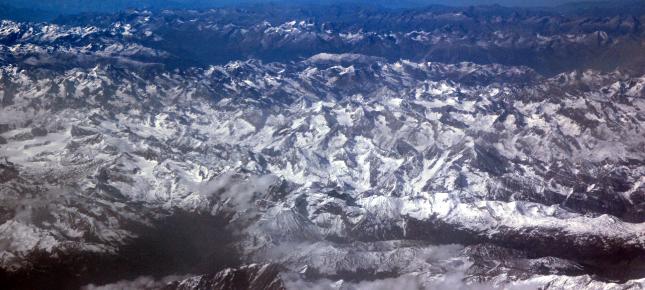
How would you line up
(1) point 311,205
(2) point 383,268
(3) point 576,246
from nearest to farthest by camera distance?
(2) point 383,268 → (3) point 576,246 → (1) point 311,205

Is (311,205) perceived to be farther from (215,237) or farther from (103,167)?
(103,167)

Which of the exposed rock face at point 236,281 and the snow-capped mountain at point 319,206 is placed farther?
the snow-capped mountain at point 319,206

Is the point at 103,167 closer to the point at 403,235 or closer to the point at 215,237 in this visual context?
the point at 215,237

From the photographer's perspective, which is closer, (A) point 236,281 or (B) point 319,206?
(A) point 236,281

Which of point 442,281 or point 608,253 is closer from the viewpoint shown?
point 442,281

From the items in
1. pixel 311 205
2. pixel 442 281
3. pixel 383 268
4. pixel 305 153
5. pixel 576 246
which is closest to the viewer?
pixel 442 281

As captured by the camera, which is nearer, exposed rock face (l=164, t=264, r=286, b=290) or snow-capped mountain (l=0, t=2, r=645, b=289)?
exposed rock face (l=164, t=264, r=286, b=290)

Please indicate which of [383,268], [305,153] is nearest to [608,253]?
[383,268]

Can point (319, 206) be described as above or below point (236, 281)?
below

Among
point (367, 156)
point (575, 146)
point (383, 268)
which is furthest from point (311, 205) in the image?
point (575, 146)

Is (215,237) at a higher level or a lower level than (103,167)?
lower
